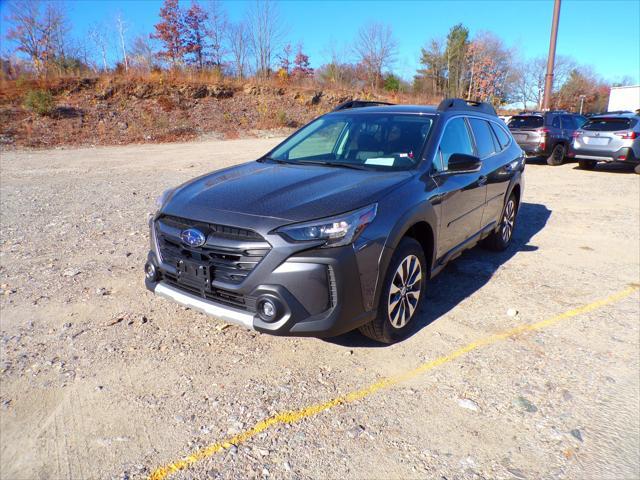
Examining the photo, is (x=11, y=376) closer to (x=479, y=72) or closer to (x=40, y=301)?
(x=40, y=301)

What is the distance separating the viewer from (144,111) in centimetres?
2345

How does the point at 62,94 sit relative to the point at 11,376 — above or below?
above

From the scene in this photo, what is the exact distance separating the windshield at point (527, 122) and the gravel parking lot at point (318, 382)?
10748 millimetres

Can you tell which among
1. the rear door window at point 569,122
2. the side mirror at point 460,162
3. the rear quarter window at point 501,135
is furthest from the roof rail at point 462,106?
the rear door window at point 569,122

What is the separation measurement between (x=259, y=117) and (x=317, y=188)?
2501 centimetres

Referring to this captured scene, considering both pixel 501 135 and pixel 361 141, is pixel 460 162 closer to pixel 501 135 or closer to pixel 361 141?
pixel 361 141

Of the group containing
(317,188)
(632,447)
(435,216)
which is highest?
(317,188)

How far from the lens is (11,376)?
9.53ft

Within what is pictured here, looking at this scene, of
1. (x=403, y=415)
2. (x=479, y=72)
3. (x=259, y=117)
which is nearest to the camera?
(x=403, y=415)

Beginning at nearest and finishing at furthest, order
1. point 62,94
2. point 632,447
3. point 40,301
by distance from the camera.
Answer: point 632,447 → point 40,301 → point 62,94

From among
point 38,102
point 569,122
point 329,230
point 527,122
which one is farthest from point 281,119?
point 329,230

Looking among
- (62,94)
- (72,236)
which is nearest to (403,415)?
(72,236)

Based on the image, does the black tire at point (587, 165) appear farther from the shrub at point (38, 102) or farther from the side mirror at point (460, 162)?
the shrub at point (38, 102)

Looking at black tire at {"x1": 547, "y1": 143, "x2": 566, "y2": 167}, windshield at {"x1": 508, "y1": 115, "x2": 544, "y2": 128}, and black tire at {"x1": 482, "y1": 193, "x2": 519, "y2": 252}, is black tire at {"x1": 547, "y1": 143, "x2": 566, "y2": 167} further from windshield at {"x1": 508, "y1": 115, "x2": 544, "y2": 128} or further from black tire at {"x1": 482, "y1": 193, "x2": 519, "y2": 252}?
black tire at {"x1": 482, "y1": 193, "x2": 519, "y2": 252}
